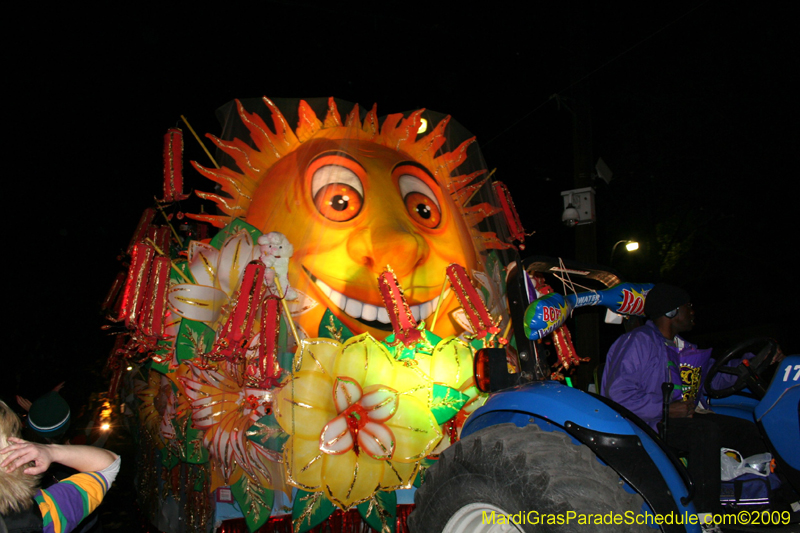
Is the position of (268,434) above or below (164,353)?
below

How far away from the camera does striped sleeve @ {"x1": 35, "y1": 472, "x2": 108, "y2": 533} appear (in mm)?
1710

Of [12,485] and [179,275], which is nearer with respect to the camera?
[12,485]

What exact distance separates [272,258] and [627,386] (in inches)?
86.8

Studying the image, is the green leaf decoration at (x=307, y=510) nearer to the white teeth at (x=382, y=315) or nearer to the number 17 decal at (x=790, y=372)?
the white teeth at (x=382, y=315)

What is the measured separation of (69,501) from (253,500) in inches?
72.3

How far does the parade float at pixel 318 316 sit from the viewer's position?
334cm

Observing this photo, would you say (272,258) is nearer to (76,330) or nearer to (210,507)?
(210,507)

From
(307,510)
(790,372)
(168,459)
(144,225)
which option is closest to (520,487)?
(790,372)

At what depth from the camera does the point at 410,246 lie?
3.91 meters

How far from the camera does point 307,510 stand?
131 inches

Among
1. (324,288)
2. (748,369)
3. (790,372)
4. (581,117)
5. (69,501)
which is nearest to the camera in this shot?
(69,501)

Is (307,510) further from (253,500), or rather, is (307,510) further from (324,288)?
(324,288)

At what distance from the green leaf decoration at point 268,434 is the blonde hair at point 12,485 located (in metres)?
1.65

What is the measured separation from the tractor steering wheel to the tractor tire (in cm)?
125
